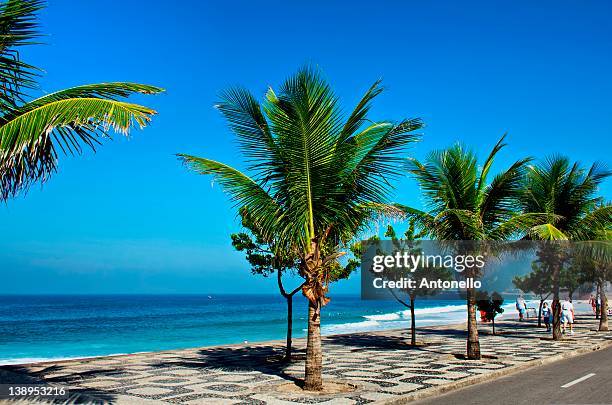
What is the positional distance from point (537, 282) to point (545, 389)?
21.3 metres

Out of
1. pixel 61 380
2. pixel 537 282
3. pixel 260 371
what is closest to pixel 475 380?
pixel 260 371

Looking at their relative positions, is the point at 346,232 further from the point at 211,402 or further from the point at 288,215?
the point at 211,402

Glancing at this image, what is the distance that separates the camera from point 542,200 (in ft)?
70.1

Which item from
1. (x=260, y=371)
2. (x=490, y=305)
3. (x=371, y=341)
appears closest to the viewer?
(x=260, y=371)

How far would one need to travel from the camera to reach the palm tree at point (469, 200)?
52.2 ft

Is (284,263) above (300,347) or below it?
above

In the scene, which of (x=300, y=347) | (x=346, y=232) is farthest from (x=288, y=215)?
(x=300, y=347)

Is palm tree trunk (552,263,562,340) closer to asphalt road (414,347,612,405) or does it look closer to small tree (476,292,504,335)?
small tree (476,292,504,335)

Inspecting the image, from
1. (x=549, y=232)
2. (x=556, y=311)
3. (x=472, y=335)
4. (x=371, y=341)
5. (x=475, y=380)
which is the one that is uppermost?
(x=549, y=232)

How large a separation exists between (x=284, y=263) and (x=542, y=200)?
1129 cm

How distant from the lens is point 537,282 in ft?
101

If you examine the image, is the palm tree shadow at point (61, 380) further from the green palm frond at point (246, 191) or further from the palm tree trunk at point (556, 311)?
the palm tree trunk at point (556, 311)

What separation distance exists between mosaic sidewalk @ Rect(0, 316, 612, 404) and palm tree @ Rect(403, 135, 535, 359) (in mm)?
2387

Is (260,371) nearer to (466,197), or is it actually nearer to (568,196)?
(466,197)
